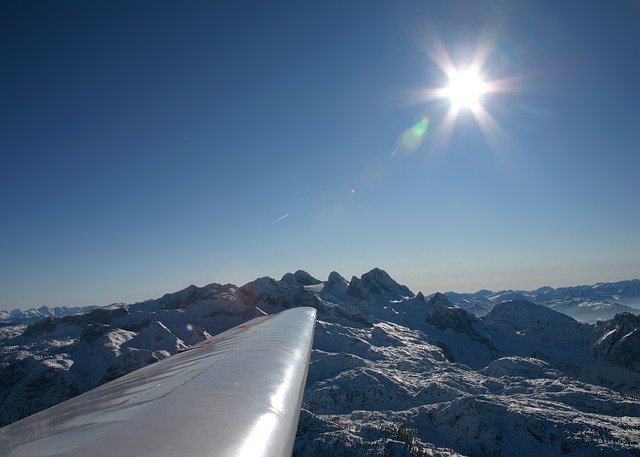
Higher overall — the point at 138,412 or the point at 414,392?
the point at 138,412

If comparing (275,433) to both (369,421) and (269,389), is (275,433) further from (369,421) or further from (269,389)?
(369,421)

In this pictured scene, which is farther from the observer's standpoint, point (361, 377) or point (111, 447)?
point (361, 377)

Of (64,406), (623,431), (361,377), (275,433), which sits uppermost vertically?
(275,433)

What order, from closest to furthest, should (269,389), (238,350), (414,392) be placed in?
(269,389) < (238,350) < (414,392)

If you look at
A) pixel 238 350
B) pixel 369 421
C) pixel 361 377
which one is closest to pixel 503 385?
pixel 361 377

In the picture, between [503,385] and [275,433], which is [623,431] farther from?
[275,433]

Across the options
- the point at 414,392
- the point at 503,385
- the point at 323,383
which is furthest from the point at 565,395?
the point at 323,383

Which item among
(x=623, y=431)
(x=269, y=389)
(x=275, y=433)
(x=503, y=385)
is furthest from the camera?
(x=503, y=385)
